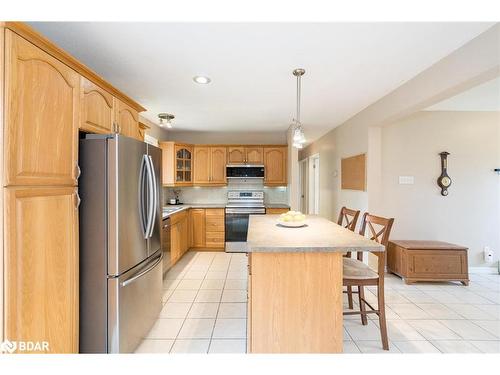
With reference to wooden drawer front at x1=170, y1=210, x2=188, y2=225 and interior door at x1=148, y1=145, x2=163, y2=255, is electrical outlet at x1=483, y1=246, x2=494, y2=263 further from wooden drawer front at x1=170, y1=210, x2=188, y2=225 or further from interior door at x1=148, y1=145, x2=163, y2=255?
wooden drawer front at x1=170, y1=210, x2=188, y2=225

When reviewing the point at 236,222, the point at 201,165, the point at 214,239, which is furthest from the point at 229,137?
the point at 214,239

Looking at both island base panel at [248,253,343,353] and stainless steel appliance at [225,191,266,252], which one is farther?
stainless steel appliance at [225,191,266,252]

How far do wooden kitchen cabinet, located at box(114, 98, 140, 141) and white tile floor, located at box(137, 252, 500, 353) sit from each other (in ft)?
5.88

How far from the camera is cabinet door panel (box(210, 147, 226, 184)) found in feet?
16.4

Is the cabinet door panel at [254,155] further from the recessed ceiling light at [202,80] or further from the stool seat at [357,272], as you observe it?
the stool seat at [357,272]

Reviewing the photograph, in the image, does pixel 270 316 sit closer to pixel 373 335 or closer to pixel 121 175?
pixel 373 335

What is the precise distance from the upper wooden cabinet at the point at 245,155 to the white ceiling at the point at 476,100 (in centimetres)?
294

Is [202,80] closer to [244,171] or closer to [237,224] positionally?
[244,171]

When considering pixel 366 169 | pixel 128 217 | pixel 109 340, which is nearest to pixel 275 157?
pixel 366 169

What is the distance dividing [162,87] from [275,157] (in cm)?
280

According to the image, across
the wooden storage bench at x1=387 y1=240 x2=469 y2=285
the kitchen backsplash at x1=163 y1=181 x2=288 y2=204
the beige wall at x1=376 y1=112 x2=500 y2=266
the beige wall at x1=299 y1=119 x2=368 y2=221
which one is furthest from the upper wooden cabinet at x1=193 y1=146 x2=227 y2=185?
the wooden storage bench at x1=387 y1=240 x2=469 y2=285

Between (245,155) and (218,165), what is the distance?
609 mm

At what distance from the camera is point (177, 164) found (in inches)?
186
